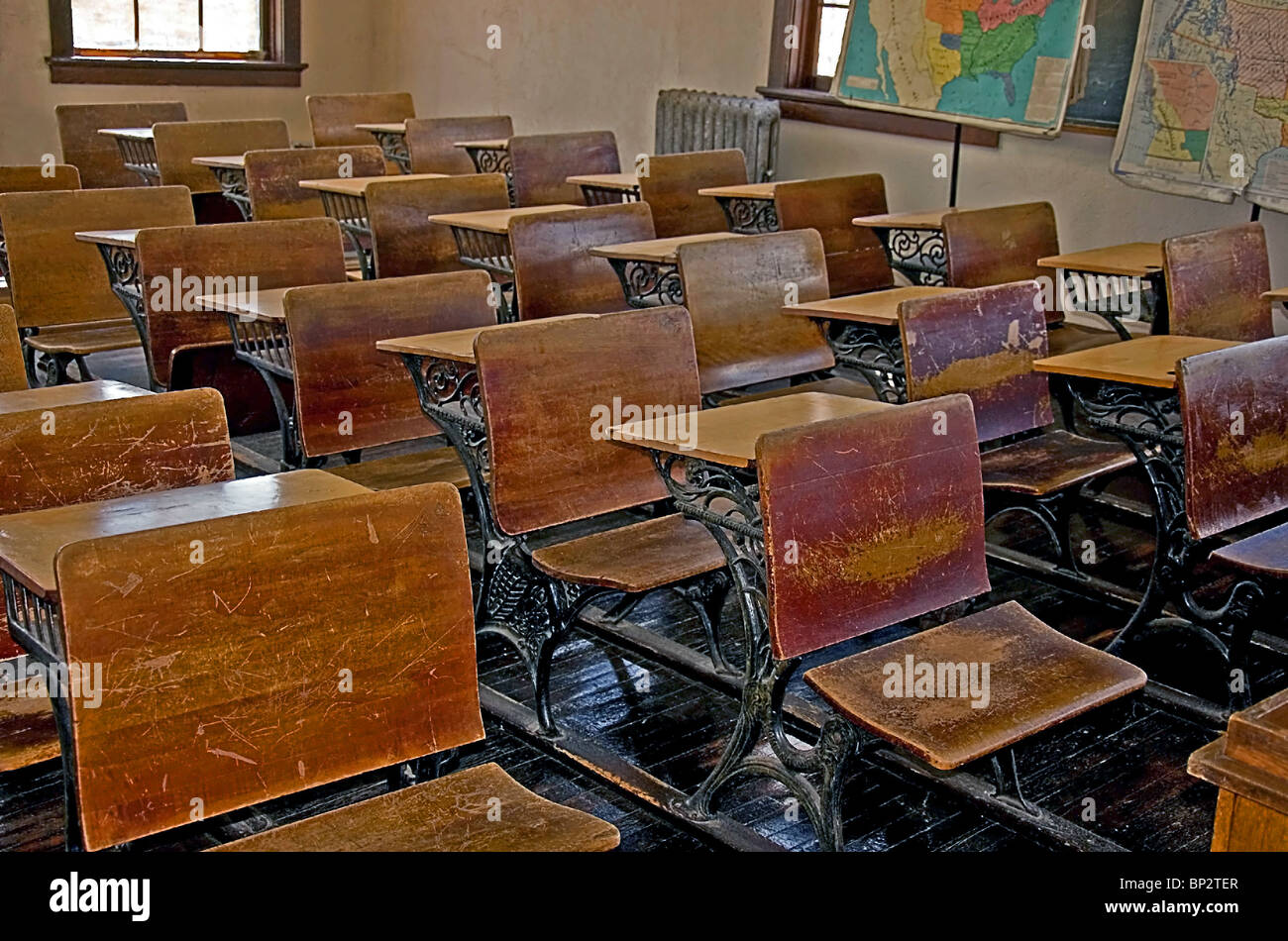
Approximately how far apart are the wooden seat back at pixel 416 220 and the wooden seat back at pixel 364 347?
105cm

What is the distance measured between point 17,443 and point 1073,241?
14.7ft

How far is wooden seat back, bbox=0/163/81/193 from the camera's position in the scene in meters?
4.99

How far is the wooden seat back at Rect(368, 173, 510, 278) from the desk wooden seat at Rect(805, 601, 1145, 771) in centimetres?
238

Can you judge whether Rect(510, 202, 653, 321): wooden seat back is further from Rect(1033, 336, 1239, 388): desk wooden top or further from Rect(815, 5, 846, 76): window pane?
Rect(815, 5, 846, 76): window pane

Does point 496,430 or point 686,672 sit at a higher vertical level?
point 496,430

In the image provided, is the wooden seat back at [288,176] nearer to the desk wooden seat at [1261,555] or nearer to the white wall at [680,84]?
the white wall at [680,84]

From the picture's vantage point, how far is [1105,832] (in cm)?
259

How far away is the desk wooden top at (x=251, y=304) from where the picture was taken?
331 cm

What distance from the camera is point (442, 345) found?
9.71 ft

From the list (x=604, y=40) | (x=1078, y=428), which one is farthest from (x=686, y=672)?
(x=604, y=40)

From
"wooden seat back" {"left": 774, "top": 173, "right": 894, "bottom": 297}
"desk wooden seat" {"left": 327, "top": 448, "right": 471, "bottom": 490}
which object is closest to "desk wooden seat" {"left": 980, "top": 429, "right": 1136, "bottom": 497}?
"desk wooden seat" {"left": 327, "top": 448, "right": 471, "bottom": 490}

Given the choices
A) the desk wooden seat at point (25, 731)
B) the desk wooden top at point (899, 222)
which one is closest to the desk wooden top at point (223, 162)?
the desk wooden top at point (899, 222)

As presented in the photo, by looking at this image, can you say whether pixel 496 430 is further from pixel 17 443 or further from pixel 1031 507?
pixel 1031 507
